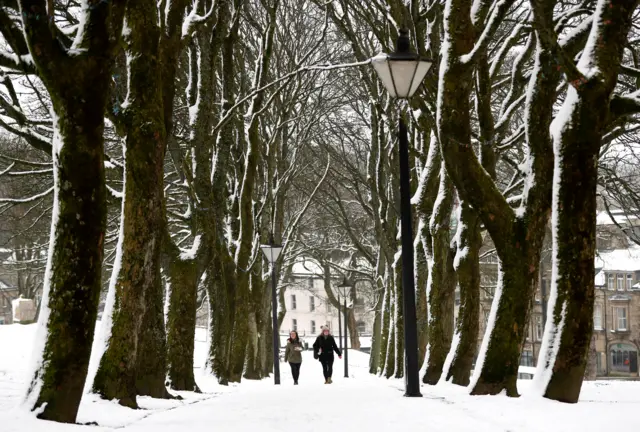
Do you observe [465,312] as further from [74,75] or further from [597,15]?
[74,75]

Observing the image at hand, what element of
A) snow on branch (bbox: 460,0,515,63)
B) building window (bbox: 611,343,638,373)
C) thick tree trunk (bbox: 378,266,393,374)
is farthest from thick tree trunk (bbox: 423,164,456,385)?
building window (bbox: 611,343,638,373)

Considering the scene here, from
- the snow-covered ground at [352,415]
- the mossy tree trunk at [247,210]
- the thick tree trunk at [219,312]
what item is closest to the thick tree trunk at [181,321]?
the thick tree trunk at [219,312]

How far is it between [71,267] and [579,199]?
5.06 metres

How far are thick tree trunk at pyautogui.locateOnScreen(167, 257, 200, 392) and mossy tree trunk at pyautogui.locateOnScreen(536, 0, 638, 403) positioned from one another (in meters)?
6.64

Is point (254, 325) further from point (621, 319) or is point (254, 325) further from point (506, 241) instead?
point (621, 319)

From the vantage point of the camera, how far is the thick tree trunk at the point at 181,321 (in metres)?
13.5

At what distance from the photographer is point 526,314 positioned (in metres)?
10.1

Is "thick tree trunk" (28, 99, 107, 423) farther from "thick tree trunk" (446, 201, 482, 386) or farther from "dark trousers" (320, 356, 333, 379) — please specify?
"dark trousers" (320, 356, 333, 379)

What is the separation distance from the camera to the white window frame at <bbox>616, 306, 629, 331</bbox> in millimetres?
67750

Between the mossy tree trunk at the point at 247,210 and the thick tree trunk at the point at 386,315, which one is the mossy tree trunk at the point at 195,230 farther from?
the thick tree trunk at the point at 386,315

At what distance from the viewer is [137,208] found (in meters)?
9.49

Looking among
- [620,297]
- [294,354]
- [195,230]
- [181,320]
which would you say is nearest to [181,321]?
[181,320]

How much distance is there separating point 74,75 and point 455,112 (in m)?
5.09

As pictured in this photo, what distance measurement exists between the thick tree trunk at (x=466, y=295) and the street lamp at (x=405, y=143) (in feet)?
9.03
